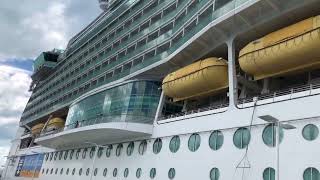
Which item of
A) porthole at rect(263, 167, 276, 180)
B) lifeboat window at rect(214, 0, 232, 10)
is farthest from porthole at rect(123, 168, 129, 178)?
lifeboat window at rect(214, 0, 232, 10)

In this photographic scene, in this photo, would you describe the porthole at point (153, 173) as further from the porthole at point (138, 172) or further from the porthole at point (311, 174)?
the porthole at point (311, 174)

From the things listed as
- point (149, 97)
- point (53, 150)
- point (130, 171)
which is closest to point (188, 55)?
point (149, 97)

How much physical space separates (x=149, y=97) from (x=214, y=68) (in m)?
9.01

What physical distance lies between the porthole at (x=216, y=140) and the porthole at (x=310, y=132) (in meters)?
5.64

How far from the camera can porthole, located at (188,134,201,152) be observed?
24.9 meters

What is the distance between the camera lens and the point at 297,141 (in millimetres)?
18781

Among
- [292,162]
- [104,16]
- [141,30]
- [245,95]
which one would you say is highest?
[104,16]

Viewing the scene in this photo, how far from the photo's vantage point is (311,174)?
695 inches

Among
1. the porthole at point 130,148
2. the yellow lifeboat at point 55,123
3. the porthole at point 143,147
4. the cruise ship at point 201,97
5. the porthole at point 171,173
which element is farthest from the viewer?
the yellow lifeboat at point 55,123

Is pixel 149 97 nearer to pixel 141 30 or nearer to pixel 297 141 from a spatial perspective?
pixel 141 30

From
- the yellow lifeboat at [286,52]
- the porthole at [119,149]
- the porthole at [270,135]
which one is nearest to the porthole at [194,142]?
the porthole at [270,135]

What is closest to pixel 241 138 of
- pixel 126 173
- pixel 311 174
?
pixel 311 174

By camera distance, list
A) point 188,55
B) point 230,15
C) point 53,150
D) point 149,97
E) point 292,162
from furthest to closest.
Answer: point 53,150
point 149,97
point 188,55
point 230,15
point 292,162

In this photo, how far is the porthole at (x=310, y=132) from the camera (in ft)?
59.6
